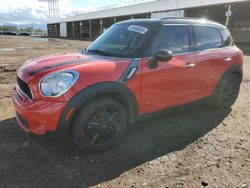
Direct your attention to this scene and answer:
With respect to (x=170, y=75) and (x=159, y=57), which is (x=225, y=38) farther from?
(x=159, y=57)

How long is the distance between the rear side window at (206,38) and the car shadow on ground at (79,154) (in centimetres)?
143

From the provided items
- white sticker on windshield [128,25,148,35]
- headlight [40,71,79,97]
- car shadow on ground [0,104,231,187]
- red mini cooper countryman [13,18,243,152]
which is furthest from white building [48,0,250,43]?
headlight [40,71,79,97]

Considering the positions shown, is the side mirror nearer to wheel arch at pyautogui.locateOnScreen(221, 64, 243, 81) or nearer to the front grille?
the front grille

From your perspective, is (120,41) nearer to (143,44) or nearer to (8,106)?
(143,44)

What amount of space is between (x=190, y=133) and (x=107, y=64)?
193cm

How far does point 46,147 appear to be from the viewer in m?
3.61

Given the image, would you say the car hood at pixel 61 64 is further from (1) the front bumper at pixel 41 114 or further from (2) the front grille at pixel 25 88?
(1) the front bumper at pixel 41 114

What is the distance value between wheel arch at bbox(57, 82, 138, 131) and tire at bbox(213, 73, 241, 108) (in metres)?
2.26

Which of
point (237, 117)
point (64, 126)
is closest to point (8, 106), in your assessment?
point (64, 126)

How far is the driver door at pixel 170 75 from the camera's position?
3701mm

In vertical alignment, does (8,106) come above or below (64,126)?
below

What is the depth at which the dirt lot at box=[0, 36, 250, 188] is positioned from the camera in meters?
2.95

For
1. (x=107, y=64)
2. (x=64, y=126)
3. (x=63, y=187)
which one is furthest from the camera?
(x=107, y=64)

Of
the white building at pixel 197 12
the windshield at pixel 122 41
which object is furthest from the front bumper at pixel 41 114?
the white building at pixel 197 12
